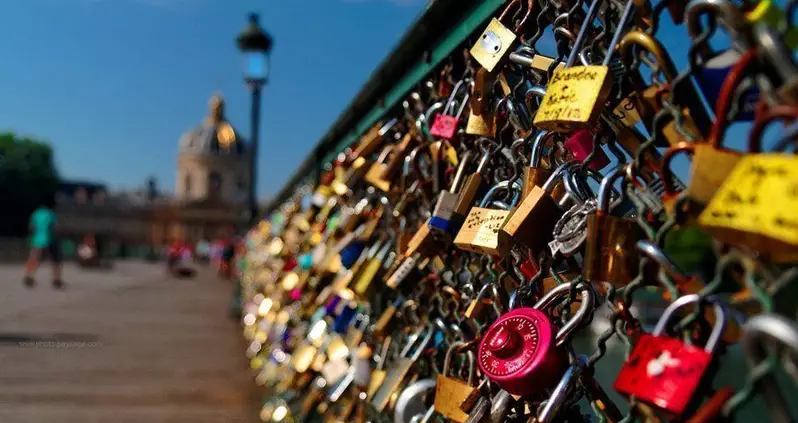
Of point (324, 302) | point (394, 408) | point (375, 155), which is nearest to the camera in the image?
point (394, 408)

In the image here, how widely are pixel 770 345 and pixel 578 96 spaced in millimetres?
402

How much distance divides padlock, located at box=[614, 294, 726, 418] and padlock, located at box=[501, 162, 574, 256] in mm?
308

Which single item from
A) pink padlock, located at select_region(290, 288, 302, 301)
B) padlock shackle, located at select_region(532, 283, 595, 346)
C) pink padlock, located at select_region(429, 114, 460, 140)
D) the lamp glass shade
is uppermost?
padlock shackle, located at select_region(532, 283, 595, 346)

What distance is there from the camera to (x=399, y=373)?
1725 millimetres

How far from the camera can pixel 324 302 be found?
9.74 feet

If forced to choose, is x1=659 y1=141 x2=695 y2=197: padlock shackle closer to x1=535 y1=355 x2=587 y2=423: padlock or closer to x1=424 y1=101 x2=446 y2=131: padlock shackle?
x1=535 y1=355 x2=587 y2=423: padlock

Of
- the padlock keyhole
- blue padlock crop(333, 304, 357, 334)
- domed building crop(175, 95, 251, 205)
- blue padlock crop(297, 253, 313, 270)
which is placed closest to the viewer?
the padlock keyhole

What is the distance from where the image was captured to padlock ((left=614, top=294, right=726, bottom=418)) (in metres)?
0.71

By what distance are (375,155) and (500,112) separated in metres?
1.11

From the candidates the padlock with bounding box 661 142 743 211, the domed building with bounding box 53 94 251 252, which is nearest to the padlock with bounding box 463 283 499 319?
the padlock with bounding box 661 142 743 211

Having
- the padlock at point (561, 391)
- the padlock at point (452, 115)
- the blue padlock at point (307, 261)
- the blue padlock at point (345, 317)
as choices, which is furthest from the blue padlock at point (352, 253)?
the padlock at point (561, 391)

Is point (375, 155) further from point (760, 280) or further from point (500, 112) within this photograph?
point (760, 280)

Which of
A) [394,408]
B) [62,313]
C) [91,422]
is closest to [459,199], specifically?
[394,408]

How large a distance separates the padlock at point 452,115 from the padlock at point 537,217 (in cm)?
50
